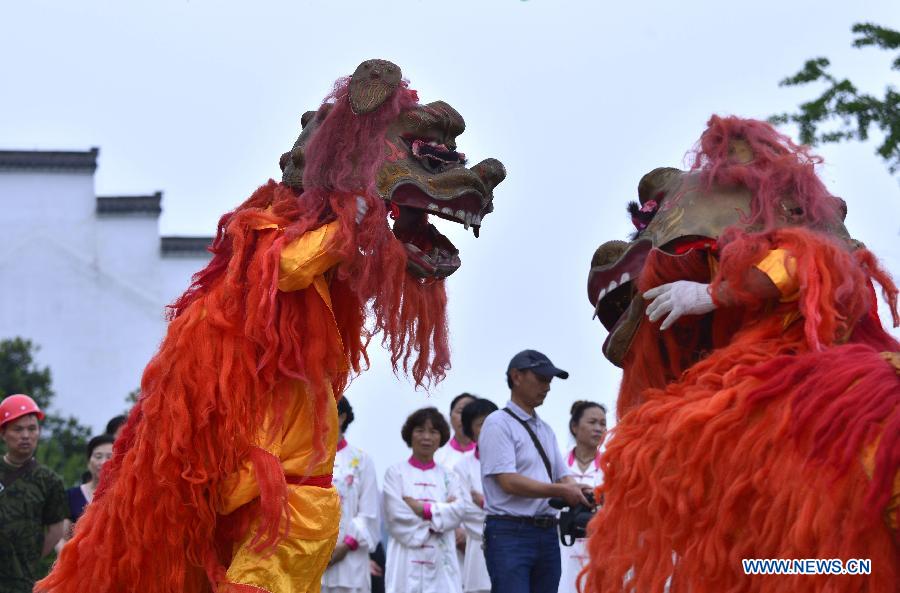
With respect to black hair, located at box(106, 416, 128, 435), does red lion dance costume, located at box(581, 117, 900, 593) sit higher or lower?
lower

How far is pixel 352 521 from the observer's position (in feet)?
27.1

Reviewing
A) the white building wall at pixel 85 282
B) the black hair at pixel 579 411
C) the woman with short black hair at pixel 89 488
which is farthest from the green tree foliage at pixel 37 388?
the black hair at pixel 579 411

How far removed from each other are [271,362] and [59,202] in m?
11.6

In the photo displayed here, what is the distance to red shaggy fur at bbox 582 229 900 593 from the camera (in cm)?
384

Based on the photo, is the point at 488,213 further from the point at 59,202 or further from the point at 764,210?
the point at 59,202

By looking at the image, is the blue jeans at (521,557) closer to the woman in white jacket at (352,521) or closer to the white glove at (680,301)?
the woman in white jacket at (352,521)

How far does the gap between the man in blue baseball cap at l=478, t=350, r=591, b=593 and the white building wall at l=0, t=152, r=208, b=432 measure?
8.90 m

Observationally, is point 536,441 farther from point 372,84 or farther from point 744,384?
point 744,384

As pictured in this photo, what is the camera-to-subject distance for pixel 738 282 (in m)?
4.40

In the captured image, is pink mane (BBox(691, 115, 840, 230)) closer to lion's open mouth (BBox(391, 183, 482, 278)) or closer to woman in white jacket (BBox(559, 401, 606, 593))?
lion's open mouth (BBox(391, 183, 482, 278))

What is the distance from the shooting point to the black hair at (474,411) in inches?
344

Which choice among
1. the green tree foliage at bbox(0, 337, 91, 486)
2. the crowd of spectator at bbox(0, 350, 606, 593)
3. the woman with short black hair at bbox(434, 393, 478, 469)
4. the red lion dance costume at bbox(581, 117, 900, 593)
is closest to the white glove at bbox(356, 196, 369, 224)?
the red lion dance costume at bbox(581, 117, 900, 593)

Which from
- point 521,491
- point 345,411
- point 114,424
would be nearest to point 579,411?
point 345,411

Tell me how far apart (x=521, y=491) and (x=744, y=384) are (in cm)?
300
